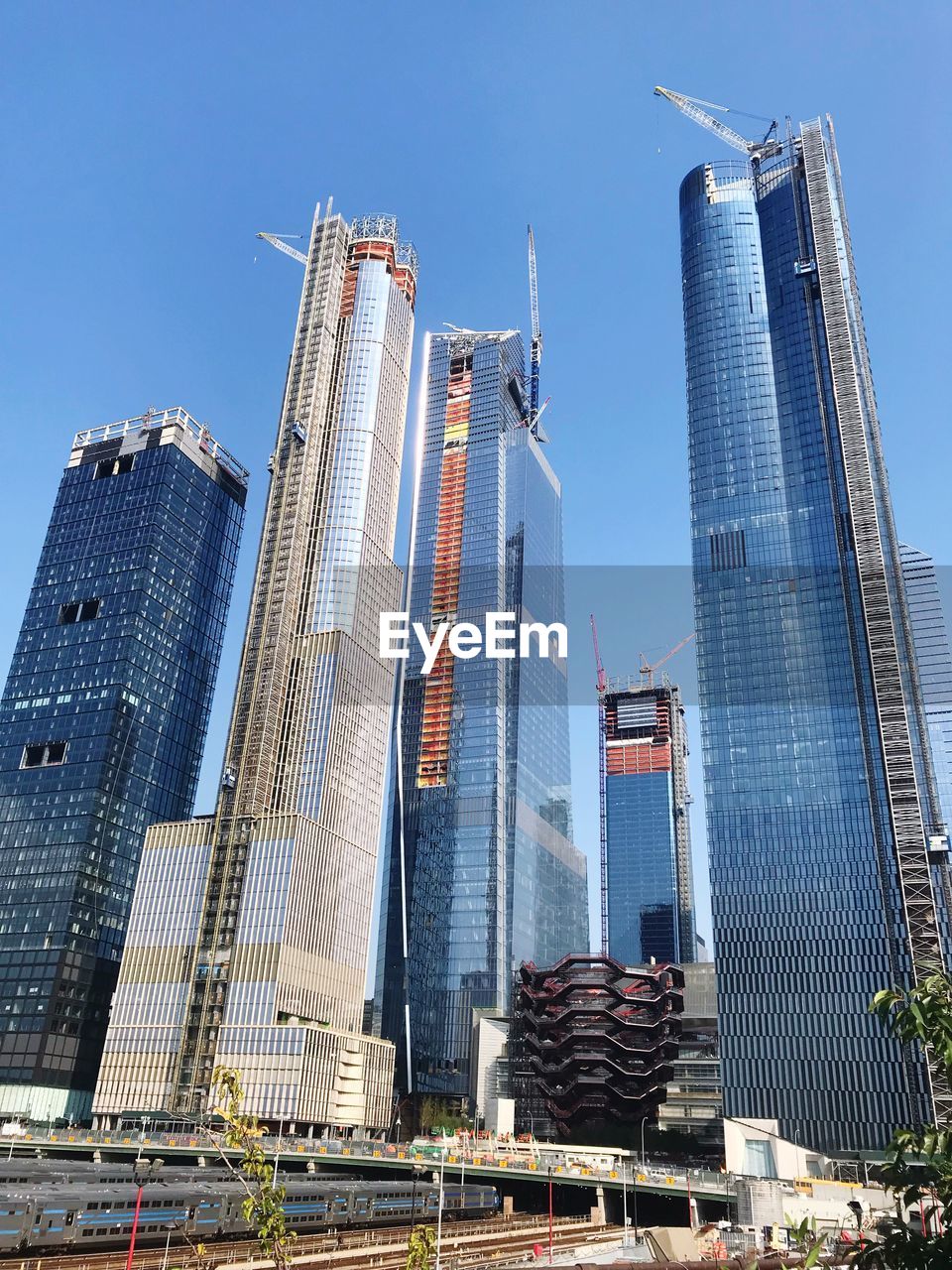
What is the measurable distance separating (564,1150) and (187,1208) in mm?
102909

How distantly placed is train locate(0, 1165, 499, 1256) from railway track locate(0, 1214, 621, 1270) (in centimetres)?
114

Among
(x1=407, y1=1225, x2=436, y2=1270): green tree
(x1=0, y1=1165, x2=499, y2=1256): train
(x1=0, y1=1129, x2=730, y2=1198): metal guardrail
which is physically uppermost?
(x1=0, y1=1129, x2=730, y2=1198): metal guardrail

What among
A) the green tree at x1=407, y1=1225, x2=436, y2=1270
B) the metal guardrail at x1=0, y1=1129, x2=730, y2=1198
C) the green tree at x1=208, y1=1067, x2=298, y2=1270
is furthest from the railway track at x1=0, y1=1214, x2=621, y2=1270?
the green tree at x1=208, y1=1067, x2=298, y2=1270

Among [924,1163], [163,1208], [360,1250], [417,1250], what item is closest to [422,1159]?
[360,1250]

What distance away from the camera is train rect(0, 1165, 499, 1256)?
7244cm

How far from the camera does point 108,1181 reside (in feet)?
298

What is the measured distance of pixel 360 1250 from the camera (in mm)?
87375

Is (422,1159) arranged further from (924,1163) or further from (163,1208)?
(924,1163)

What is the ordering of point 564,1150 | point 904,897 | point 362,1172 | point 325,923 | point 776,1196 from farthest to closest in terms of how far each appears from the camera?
point 325,923, point 904,897, point 564,1150, point 362,1172, point 776,1196

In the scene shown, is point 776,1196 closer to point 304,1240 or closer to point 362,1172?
point 304,1240

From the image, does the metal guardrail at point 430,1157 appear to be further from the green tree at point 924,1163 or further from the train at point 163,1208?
the green tree at point 924,1163

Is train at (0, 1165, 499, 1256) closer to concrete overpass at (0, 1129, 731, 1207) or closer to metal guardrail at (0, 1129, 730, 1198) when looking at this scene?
concrete overpass at (0, 1129, 731, 1207)

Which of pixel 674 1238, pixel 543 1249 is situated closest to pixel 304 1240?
pixel 543 1249

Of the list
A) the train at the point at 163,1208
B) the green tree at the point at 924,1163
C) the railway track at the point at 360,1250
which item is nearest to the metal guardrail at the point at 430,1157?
the railway track at the point at 360,1250
